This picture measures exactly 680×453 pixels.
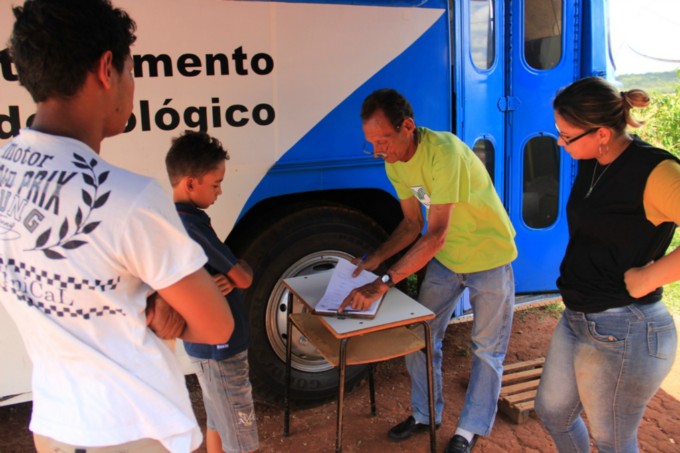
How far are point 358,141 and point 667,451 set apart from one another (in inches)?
92.7

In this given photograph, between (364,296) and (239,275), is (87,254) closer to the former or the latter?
(239,275)

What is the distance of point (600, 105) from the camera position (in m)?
1.95

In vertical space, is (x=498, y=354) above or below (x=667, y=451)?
above

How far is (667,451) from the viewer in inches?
121

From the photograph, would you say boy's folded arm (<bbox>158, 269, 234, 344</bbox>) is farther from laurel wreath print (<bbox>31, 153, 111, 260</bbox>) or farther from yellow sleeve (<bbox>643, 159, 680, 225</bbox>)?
yellow sleeve (<bbox>643, 159, 680, 225</bbox>)

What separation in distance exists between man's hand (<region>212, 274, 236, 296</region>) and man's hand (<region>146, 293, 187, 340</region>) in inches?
31.8

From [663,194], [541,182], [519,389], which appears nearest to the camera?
[663,194]

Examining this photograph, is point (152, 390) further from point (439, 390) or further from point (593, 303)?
point (439, 390)

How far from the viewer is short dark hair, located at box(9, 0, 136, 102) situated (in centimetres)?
114

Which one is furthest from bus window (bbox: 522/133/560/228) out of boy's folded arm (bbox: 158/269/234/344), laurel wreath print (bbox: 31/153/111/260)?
laurel wreath print (bbox: 31/153/111/260)

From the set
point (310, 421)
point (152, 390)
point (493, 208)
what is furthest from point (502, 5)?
point (152, 390)

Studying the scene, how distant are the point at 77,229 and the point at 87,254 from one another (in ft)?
0.17

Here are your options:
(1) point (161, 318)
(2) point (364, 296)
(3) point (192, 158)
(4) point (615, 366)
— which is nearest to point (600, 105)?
(4) point (615, 366)

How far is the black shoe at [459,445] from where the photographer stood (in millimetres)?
2943
